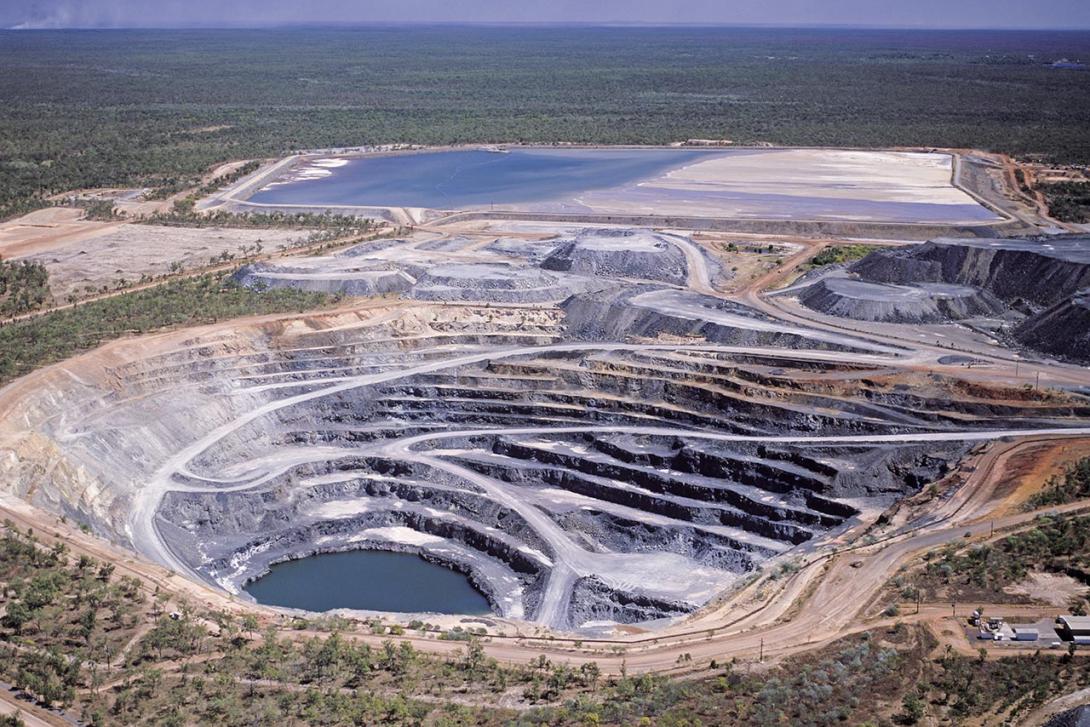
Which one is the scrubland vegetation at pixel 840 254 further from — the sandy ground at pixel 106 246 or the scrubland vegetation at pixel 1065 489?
the sandy ground at pixel 106 246

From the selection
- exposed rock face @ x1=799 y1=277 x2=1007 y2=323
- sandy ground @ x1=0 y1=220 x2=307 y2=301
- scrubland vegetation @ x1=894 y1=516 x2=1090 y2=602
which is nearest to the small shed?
scrubland vegetation @ x1=894 y1=516 x2=1090 y2=602

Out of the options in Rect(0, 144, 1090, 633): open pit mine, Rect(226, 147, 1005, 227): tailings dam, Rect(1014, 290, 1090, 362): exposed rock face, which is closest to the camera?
Rect(0, 144, 1090, 633): open pit mine

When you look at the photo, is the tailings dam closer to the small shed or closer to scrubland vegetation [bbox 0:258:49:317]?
scrubland vegetation [bbox 0:258:49:317]

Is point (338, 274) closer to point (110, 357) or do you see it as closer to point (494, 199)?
point (110, 357)

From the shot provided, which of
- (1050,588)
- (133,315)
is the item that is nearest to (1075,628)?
(1050,588)

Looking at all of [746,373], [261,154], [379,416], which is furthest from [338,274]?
[261,154]

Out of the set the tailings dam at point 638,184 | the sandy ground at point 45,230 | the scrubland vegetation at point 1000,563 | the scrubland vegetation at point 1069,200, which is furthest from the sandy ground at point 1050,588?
the sandy ground at point 45,230
